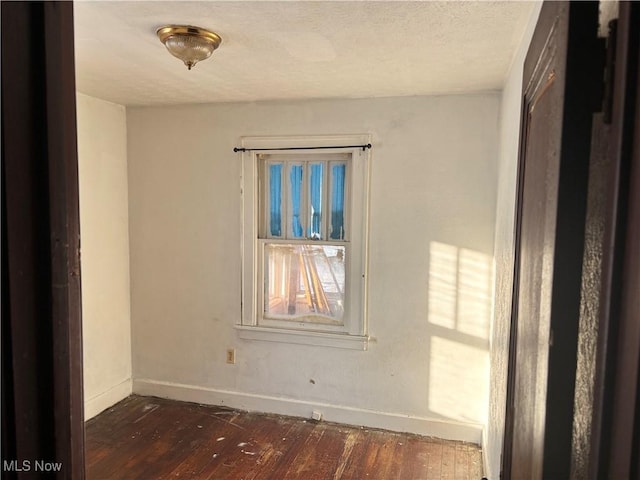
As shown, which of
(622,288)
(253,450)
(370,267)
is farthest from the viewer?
(370,267)

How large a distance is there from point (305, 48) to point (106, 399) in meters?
2.90

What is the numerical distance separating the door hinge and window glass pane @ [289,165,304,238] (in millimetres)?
2631

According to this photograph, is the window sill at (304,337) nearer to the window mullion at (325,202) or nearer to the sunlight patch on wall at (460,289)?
the sunlight patch on wall at (460,289)

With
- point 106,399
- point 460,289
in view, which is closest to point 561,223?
point 460,289

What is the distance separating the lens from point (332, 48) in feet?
6.70

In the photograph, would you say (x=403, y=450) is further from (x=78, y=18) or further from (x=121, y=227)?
(x=78, y=18)

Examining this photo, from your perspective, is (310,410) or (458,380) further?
(310,410)

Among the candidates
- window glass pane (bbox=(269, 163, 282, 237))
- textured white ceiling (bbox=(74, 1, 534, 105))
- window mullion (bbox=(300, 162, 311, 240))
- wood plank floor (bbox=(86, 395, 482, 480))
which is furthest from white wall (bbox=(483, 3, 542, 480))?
window glass pane (bbox=(269, 163, 282, 237))

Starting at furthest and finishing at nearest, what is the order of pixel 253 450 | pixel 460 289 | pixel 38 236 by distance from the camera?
pixel 460 289
pixel 253 450
pixel 38 236

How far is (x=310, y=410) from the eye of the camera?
3275mm

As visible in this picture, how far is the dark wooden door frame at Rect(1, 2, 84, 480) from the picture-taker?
28.2 inches

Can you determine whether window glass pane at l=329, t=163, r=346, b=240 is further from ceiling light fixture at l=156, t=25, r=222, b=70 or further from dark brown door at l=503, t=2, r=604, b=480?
dark brown door at l=503, t=2, r=604, b=480

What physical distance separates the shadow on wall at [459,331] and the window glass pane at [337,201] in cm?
65

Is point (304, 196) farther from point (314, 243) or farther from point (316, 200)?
point (314, 243)
